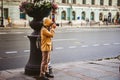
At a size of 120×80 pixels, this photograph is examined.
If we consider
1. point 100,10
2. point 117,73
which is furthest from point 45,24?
point 100,10

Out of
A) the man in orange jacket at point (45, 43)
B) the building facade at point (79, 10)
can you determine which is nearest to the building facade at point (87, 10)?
the building facade at point (79, 10)

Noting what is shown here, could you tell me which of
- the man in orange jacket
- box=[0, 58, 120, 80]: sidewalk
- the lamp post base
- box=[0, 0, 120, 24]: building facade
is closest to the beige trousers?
the man in orange jacket

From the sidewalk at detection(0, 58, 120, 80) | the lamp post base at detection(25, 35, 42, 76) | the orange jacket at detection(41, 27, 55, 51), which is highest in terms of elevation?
the orange jacket at detection(41, 27, 55, 51)

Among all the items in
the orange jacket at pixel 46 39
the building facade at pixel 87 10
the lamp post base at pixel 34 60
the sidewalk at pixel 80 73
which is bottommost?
the building facade at pixel 87 10

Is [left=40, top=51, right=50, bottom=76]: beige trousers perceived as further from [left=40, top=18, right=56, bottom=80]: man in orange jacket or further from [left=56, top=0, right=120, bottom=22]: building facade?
[left=56, top=0, right=120, bottom=22]: building facade

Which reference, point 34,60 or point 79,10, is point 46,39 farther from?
point 79,10

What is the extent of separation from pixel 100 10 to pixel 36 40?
188 feet

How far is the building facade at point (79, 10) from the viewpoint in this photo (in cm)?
5011

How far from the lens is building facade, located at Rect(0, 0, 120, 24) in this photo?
5011 cm

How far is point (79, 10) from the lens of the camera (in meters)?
61.0

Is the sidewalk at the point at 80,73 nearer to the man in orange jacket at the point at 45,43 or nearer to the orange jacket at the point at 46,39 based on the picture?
the man in orange jacket at the point at 45,43

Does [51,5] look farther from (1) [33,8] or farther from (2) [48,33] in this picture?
(2) [48,33]

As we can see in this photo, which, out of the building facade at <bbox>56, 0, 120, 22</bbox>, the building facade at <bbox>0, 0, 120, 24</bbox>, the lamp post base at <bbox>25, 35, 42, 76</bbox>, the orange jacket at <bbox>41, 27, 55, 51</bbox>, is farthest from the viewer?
the building facade at <bbox>56, 0, 120, 22</bbox>

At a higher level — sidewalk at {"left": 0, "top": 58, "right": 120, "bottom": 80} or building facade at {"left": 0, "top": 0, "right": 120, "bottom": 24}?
sidewalk at {"left": 0, "top": 58, "right": 120, "bottom": 80}
